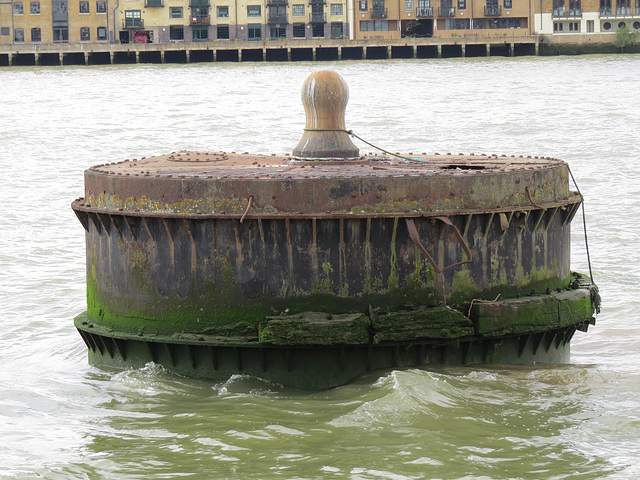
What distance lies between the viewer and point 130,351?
9.69m

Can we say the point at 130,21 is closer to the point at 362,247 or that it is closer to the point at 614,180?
the point at 614,180

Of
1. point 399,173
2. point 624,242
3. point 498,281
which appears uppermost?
point 399,173

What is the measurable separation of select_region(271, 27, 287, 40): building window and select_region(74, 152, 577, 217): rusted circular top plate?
108290 millimetres

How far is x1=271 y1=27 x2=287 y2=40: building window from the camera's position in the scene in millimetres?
116312

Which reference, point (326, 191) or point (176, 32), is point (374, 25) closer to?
point (176, 32)

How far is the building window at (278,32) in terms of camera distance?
116312 millimetres

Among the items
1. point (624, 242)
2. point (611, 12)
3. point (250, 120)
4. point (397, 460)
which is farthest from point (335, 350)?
point (611, 12)

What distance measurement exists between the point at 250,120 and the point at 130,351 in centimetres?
3099

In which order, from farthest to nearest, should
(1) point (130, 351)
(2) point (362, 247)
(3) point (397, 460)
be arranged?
(1) point (130, 351), (2) point (362, 247), (3) point (397, 460)

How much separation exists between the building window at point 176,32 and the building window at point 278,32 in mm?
9873

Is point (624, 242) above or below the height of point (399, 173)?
below

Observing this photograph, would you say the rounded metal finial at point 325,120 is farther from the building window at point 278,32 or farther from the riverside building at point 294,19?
the building window at point 278,32

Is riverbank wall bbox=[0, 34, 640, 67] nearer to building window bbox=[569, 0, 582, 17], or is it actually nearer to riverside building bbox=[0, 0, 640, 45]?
A: riverside building bbox=[0, 0, 640, 45]

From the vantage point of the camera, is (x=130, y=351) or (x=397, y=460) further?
(x=130, y=351)
